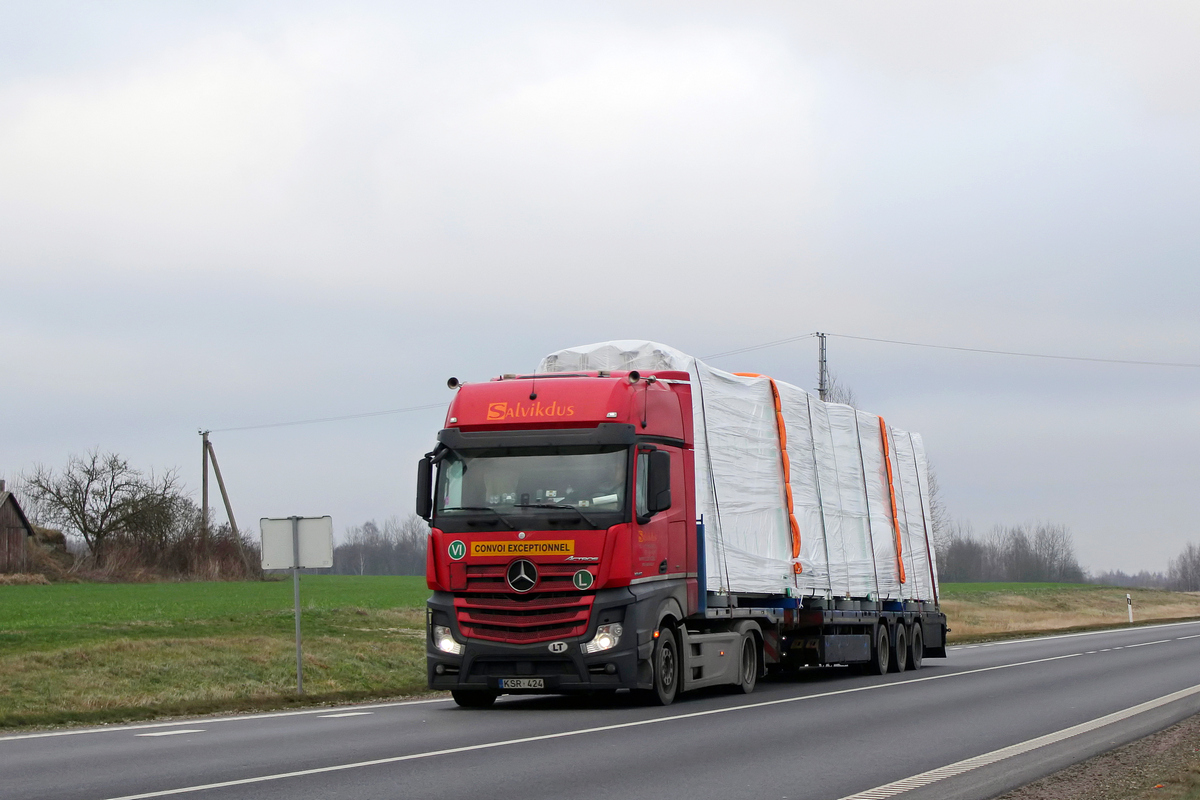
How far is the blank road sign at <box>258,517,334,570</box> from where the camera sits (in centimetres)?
1873

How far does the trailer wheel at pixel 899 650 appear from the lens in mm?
24578

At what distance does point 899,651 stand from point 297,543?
1120cm

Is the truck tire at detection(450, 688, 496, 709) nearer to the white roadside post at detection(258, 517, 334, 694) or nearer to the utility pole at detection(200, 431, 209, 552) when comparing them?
the white roadside post at detection(258, 517, 334, 694)

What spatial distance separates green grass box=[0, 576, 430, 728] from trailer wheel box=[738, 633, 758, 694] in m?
5.05

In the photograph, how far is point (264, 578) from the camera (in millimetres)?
67688

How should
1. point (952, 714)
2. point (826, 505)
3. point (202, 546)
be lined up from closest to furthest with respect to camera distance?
point (952, 714)
point (826, 505)
point (202, 546)

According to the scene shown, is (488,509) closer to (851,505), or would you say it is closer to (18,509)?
(851,505)

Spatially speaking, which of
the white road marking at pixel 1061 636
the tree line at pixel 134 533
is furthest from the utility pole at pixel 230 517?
the white road marking at pixel 1061 636

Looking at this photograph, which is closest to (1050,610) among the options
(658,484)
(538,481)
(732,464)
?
(732,464)

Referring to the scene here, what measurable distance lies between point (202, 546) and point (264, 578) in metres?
3.27

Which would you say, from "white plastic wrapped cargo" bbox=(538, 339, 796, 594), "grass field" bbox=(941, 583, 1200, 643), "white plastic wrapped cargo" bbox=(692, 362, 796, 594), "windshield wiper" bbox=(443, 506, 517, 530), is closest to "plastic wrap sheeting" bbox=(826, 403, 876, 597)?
"white plastic wrapped cargo" bbox=(692, 362, 796, 594)

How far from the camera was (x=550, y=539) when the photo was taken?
49.8 feet

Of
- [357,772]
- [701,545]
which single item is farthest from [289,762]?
[701,545]

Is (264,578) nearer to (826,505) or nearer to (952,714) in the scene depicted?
(826,505)
